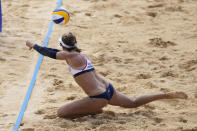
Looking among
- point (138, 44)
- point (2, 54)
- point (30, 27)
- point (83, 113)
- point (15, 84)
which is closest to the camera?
point (83, 113)

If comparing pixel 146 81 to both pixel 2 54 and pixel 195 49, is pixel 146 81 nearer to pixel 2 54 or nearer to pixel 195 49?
pixel 195 49

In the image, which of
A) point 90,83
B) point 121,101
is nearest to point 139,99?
point 121,101

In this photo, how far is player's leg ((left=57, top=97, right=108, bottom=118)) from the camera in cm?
471

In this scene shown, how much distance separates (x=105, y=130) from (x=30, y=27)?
12.8 ft

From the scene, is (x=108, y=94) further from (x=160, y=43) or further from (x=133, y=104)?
(x=160, y=43)

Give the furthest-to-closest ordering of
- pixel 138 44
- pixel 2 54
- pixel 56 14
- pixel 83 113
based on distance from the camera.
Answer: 1. pixel 138 44
2. pixel 2 54
3. pixel 56 14
4. pixel 83 113

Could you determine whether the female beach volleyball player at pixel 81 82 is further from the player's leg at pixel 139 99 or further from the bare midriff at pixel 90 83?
the player's leg at pixel 139 99

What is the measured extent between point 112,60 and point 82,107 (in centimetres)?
203

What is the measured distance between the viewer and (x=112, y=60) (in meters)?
6.62

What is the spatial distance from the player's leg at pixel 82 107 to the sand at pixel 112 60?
10cm

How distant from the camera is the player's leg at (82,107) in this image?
15.5 ft

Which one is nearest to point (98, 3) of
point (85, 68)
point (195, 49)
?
point (195, 49)

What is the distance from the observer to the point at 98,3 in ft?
29.8

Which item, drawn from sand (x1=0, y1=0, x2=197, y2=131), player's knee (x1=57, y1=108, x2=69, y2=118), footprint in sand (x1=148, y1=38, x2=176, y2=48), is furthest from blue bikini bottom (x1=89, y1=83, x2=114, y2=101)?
footprint in sand (x1=148, y1=38, x2=176, y2=48)
